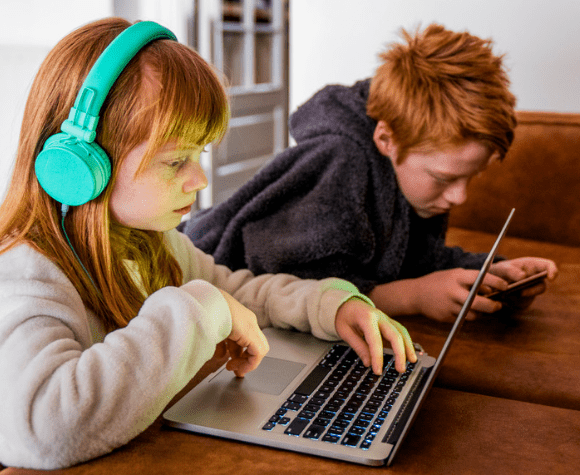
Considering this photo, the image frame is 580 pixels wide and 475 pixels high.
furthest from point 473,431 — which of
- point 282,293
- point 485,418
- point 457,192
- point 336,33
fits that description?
point 336,33

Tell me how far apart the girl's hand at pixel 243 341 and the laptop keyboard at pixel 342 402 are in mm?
61

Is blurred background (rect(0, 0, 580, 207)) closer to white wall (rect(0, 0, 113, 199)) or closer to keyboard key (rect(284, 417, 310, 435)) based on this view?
white wall (rect(0, 0, 113, 199))

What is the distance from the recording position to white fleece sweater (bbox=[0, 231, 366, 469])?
501 mm

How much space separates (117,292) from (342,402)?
0.28 m

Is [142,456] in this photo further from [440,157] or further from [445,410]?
[440,157]

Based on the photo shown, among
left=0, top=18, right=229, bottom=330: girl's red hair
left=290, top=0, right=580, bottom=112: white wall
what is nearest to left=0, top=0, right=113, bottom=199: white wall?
left=290, top=0, right=580, bottom=112: white wall

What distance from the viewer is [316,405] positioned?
63 centimetres

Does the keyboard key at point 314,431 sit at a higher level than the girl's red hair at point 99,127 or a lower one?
lower

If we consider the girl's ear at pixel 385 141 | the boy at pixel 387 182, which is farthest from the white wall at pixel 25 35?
the girl's ear at pixel 385 141

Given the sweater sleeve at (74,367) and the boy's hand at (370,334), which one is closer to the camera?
the sweater sleeve at (74,367)

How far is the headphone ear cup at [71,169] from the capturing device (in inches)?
23.4

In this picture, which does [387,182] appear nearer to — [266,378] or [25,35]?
[266,378]

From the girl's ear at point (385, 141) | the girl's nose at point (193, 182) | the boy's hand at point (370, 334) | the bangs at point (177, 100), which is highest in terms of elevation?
the bangs at point (177, 100)

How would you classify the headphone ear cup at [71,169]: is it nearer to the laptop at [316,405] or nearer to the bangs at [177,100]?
the bangs at [177,100]
